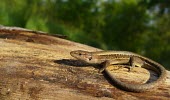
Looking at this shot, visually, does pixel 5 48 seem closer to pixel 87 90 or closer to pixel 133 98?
pixel 87 90

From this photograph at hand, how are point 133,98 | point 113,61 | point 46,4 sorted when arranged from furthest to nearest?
1. point 46,4
2. point 113,61
3. point 133,98

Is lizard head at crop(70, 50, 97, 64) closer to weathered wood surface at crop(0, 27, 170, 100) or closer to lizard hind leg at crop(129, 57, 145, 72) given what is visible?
weathered wood surface at crop(0, 27, 170, 100)

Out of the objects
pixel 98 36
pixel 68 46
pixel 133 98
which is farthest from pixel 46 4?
pixel 133 98

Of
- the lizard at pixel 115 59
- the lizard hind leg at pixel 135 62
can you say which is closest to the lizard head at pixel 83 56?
the lizard at pixel 115 59

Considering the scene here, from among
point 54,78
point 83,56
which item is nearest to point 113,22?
point 83,56

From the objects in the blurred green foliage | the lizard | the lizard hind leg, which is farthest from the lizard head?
the blurred green foliage

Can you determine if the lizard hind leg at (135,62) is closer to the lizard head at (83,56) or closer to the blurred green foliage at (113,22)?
the lizard head at (83,56)

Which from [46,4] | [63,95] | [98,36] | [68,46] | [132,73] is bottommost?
[63,95]
